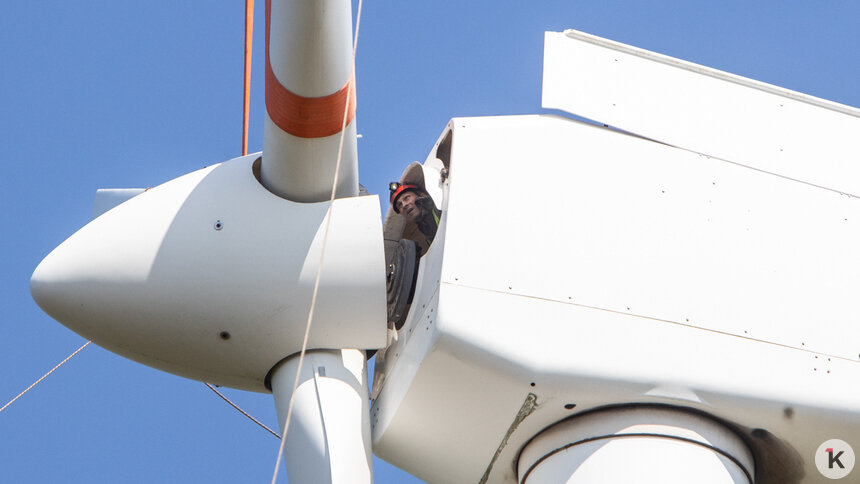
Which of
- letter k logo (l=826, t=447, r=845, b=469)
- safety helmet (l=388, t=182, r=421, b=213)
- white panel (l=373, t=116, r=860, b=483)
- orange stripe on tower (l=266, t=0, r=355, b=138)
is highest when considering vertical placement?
orange stripe on tower (l=266, t=0, r=355, b=138)

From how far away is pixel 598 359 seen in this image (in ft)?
24.5

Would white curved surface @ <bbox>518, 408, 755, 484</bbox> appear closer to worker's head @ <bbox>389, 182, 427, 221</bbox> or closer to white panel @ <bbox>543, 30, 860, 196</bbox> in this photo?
white panel @ <bbox>543, 30, 860, 196</bbox>

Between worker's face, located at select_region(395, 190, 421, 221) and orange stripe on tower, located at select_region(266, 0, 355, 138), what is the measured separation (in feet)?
4.33

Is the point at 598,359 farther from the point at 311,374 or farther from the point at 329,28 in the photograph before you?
the point at 329,28

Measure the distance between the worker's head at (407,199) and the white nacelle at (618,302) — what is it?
94 centimetres

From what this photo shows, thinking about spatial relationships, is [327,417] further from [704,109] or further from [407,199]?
[704,109]

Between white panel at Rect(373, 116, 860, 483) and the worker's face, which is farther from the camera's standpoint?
the worker's face

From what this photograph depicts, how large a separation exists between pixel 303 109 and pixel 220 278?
48.6 inches

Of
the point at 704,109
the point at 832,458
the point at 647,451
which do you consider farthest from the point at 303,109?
the point at 832,458

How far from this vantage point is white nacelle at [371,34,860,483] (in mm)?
7473

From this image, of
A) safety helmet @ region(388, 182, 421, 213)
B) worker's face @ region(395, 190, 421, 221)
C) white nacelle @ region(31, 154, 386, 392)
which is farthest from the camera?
safety helmet @ region(388, 182, 421, 213)

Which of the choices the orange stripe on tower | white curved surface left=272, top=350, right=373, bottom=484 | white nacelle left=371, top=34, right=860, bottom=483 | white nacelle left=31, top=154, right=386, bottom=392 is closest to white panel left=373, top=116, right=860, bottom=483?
white nacelle left=371, top=34, right=860, bottom=483

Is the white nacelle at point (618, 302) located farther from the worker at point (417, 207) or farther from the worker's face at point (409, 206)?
the worker's face at point (409, 206)

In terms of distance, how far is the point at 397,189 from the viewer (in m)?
9.63
